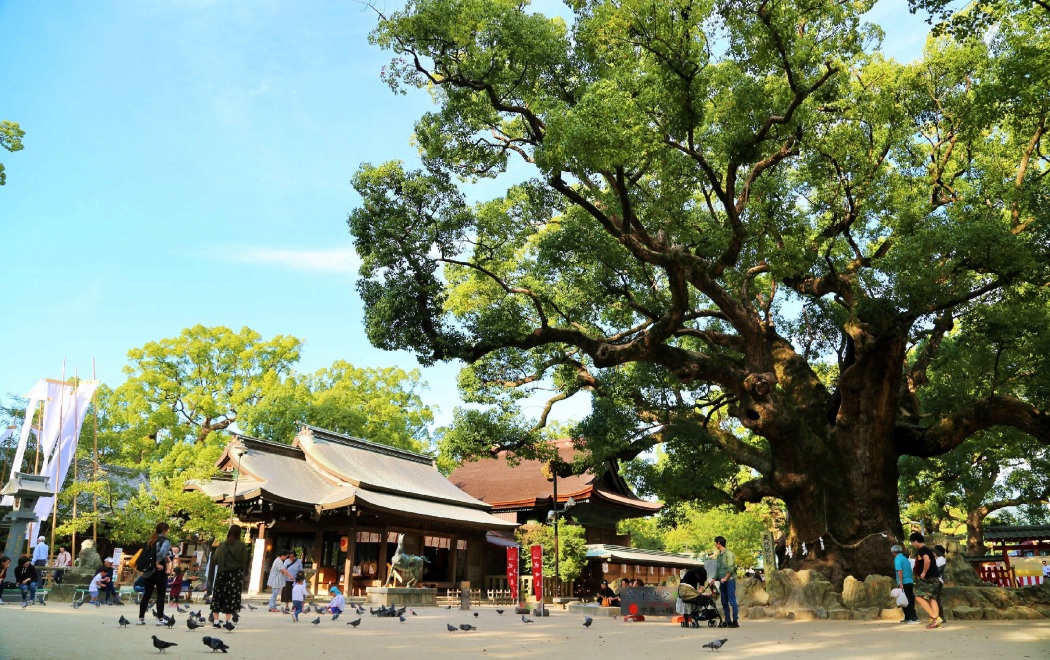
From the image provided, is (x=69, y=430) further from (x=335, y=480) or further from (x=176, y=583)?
(x=176, y=583)

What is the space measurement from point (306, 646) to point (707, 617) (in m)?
6.79

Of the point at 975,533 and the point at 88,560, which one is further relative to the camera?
the point at 975,533

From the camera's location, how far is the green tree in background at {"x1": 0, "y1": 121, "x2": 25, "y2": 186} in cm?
1183

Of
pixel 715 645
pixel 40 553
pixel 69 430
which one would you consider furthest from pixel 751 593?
pixel 69 430

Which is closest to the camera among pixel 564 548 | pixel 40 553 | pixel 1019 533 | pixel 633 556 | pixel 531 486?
pixel 40 553

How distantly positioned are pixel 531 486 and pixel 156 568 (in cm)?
2026

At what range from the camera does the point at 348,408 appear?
3234 cm

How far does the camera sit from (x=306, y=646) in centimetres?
669

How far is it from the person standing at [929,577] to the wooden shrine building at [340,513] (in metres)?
14.4

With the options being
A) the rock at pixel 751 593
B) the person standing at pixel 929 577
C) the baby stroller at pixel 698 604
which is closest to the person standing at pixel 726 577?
the baby stroller at pixel 698 604

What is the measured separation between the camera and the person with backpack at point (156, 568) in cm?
852

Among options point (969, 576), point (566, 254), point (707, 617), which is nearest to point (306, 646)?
point (707, 617)

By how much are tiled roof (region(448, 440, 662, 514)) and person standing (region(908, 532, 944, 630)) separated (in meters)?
14.9

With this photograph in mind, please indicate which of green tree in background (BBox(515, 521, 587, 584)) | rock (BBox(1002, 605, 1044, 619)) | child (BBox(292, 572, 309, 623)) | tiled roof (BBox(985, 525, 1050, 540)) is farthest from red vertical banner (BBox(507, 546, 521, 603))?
tiled roof (BBox(985, 525, 1050, 540))
